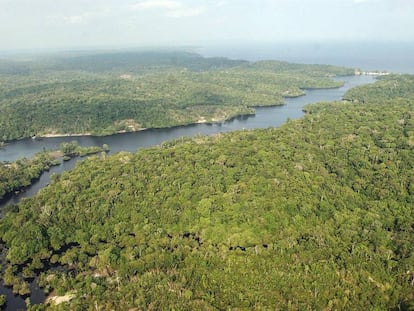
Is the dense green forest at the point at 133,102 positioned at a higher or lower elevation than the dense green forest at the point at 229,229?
higher

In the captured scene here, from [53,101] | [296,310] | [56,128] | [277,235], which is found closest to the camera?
[296,310]

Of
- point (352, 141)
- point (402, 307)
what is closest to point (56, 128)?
point (352, 141)

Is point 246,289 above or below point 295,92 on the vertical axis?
below

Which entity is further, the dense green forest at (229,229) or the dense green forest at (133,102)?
the dense green forest at (133,102)

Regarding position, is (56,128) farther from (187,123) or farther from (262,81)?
(262,81)

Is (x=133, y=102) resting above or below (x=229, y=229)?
above

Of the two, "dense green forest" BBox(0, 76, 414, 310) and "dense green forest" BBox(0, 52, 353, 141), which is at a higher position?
"dense green forest" BBox(0, 52, 353, 141)

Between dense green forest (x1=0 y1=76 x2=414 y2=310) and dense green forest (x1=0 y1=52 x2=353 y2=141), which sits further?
dense green forest (x1=0 y1=52 x2=353 y2=141)

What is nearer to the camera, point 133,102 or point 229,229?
point 229,229
